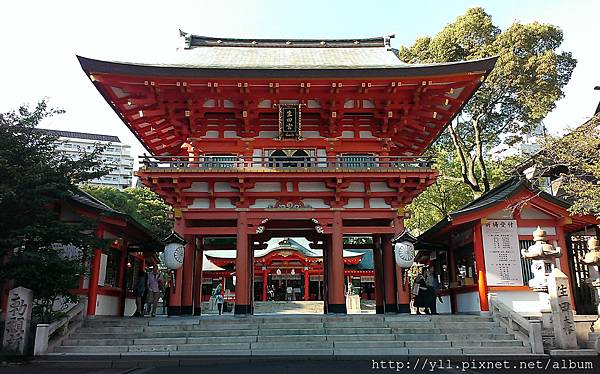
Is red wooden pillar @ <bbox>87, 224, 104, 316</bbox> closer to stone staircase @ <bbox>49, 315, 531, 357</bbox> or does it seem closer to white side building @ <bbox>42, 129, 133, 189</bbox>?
stone staircase @ <bbox>49, 315, 531, 357</bbox>

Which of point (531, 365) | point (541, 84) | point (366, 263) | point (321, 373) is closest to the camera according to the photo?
point (321, 373)

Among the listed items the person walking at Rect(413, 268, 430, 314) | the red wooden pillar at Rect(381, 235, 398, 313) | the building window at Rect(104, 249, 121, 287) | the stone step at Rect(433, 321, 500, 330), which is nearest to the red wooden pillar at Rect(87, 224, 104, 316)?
the building window at Rect(104, 249, 121, 287)

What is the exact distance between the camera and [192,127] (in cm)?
1562

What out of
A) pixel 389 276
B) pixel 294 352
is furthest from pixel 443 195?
pixel 294 352

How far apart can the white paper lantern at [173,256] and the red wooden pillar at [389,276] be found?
6900mm

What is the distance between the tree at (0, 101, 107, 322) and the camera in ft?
35.6

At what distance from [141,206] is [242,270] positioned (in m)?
28.0

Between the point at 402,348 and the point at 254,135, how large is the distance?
875 cm

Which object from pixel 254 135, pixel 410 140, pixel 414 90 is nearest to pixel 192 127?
pixel 254 135

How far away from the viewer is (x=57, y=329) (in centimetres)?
1111

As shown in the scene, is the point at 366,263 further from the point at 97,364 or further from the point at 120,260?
the point at 97,364

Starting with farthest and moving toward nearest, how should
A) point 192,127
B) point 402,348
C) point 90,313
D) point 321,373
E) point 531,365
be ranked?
point 192,127, point 90,313, point 402,348, point 531,365, point 321,373

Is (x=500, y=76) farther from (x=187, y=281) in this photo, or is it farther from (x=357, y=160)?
(x=187, y=281)

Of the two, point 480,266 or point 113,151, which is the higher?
point 113,151
